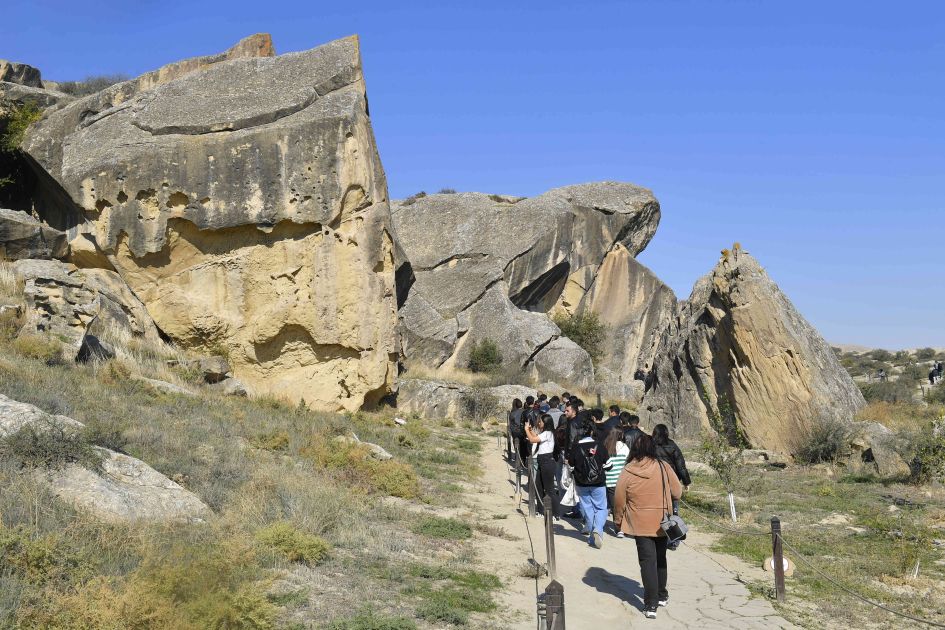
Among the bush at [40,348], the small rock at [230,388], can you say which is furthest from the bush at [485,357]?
the bush at [40,348]

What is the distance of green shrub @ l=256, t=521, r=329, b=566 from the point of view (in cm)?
809

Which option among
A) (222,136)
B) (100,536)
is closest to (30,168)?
(222,136)

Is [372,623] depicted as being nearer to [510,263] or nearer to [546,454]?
[546,454]

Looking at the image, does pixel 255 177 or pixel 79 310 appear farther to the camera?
pixel 255 177

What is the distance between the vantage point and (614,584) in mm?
→ 9047

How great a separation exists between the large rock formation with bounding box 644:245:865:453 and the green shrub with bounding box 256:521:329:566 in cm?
1233

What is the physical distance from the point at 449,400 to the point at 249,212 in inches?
440

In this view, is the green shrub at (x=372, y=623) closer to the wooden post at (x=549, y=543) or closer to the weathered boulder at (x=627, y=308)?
the wooden post at (x=549, y=543)

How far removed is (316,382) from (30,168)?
9671 mm

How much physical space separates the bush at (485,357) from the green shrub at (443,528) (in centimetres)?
2529

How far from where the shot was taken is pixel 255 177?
1994 cm

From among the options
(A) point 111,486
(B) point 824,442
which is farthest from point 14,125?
(B) point 824,442

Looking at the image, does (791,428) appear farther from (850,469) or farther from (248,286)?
(248,286)

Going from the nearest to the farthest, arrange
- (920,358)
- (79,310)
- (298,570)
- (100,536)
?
(100,536)
(298,570)
(79,310)
(920,358)
